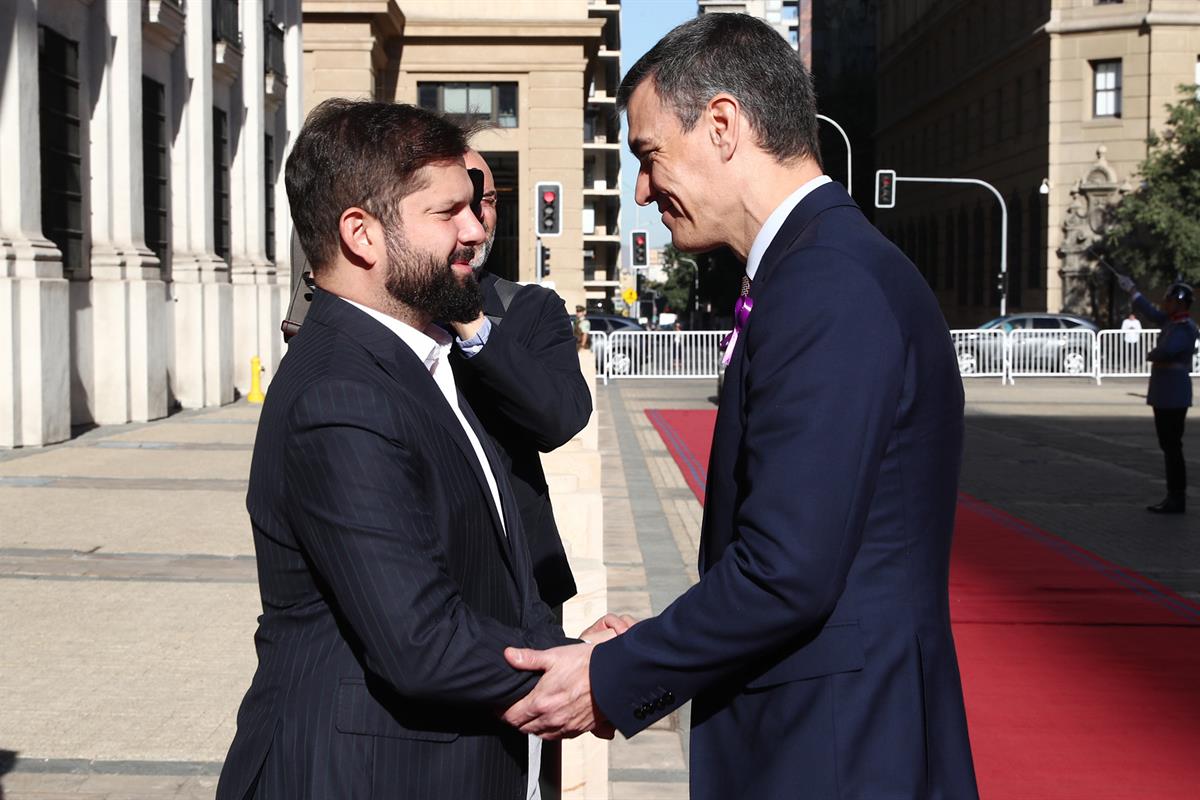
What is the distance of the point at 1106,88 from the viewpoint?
51188mm

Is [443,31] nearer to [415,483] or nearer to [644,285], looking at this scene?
[415,483]

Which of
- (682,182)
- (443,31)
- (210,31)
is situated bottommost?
(682,182)

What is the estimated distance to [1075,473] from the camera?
16.5 metres

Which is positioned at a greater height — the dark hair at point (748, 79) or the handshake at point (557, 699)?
the dark hair at point (748, 79)

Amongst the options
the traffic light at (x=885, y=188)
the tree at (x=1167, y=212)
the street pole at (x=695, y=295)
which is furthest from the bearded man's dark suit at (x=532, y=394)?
the street pole at (x=695, y=295)

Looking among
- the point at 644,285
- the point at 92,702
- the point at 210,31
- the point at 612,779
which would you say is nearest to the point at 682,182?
the point at 612,779

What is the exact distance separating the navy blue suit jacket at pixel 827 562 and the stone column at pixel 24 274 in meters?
14.9

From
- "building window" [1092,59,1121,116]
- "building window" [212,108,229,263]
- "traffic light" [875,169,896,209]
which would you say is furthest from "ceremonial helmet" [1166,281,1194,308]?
"building window" [1092,59,1121,116]

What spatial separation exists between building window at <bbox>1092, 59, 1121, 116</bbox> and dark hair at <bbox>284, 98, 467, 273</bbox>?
5186cm

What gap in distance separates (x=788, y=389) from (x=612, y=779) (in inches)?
140

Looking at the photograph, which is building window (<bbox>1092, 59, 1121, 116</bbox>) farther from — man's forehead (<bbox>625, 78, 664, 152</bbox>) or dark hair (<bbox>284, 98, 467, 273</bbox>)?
dark hair (<bbox>284, 98, 467, 273</bbox>)

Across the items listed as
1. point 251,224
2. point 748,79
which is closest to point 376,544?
point 748,79

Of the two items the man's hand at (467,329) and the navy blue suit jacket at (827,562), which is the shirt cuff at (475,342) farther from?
the navy blue suit jacket at (827,562)

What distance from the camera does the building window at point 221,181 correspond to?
2767cm
